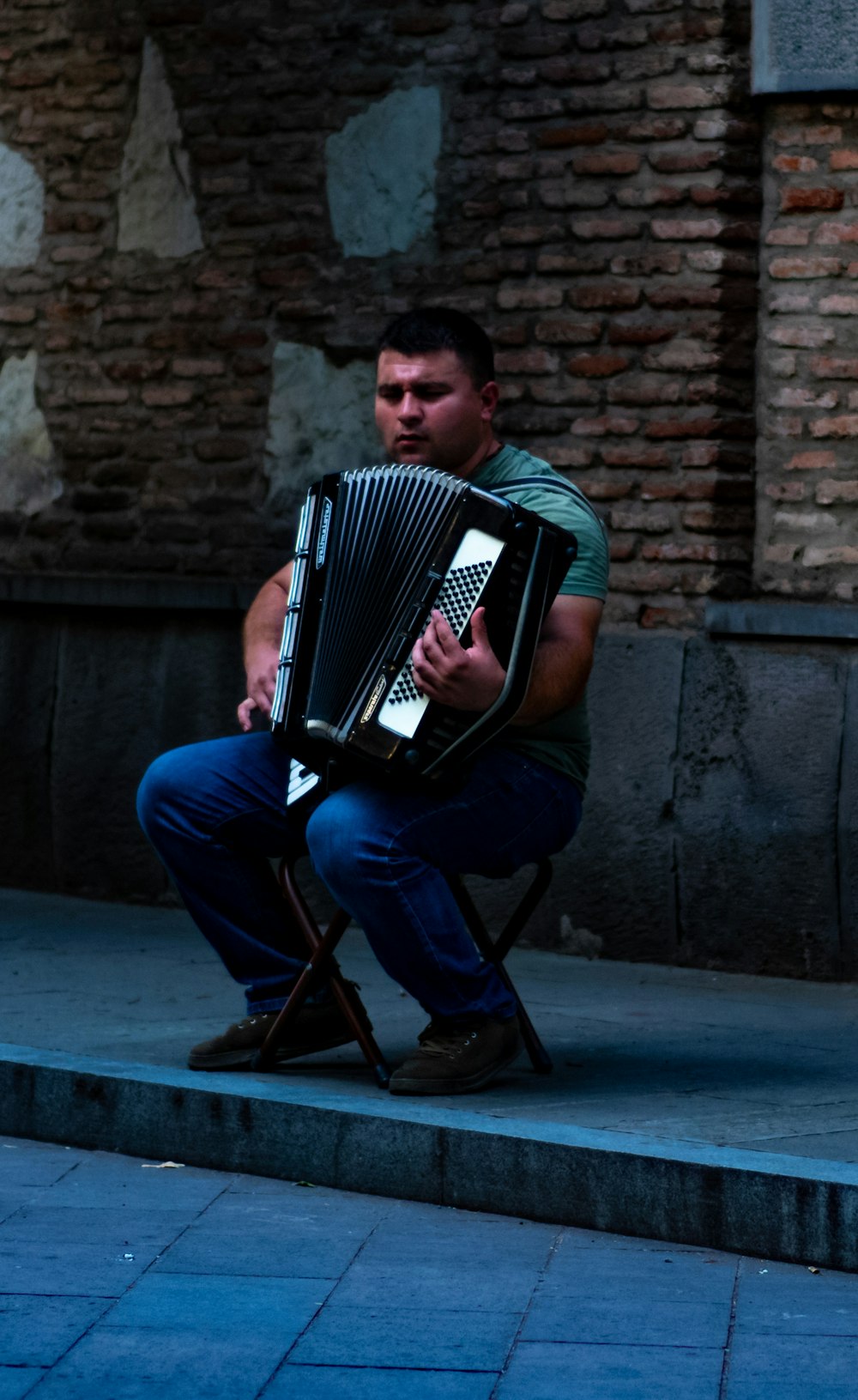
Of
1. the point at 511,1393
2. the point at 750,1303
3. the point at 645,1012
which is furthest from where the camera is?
the point at 645,1012

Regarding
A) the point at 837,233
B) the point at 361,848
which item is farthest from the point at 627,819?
the point at 361,848

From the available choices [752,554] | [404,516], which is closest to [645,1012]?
[752,554]

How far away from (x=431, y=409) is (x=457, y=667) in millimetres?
772

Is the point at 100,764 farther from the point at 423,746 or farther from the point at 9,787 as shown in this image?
the point at 423,746

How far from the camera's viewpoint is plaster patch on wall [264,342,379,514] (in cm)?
764

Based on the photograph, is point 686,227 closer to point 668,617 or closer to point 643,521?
point 643,521

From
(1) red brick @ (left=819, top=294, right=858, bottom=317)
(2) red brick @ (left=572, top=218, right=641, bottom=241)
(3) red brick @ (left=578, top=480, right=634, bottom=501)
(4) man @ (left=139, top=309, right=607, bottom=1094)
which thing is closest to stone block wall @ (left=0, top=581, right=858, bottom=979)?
Result: (3) red brick @ (left=578, top=480, right=634, bottom=501)

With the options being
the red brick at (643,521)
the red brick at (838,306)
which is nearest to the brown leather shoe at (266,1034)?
the red brick at (643,521)

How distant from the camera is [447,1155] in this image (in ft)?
14.7

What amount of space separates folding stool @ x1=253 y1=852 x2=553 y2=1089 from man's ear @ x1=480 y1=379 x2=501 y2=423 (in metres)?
0.97

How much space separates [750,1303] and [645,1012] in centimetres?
225

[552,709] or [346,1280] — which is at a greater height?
[552,709]

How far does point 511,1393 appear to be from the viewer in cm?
334

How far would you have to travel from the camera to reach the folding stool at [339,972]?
4.90m
